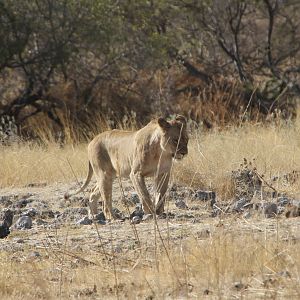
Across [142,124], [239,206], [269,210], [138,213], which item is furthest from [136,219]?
[142,124]

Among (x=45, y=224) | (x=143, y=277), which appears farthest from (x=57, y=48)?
(x=143, y=277)

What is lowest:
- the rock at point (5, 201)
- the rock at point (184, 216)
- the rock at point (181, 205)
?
the rock at point (5, 201)

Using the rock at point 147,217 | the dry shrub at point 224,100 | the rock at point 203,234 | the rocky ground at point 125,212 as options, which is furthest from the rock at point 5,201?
the dry shrub at point 224,100

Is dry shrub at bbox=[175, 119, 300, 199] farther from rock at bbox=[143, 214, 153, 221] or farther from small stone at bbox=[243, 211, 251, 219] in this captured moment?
small stone at bbox=[243, 211, 251, 219]

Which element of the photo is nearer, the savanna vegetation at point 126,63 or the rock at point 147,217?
the rock at point 147,217

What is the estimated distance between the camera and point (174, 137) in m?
9.38

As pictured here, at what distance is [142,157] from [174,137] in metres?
0.41

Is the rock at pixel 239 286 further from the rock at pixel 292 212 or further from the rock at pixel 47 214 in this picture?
the rock at pixel 47 214

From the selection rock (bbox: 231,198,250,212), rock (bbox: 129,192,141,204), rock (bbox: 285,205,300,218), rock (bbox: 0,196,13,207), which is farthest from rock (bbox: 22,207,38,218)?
rock (bbox: 285,205,300,218)

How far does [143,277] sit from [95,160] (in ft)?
14.6

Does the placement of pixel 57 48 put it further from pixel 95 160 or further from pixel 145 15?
pixel 95 160

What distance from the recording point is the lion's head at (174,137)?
30.5 feet

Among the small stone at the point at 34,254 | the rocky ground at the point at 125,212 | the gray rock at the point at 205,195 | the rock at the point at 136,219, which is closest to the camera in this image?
the small stone at the point at 34,254

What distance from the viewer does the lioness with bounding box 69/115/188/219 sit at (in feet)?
30.6
